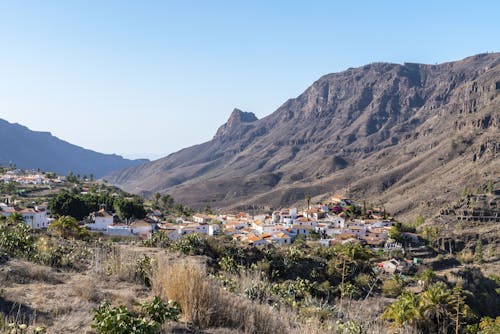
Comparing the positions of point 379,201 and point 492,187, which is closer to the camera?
point 492,187

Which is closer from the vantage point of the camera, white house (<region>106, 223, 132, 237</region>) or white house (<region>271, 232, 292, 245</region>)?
white house (<region>106, 223, 132, 237</region>)

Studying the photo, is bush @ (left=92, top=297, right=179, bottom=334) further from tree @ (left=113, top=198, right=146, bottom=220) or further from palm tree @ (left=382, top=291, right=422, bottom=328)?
tree @ (left=113, top=198, right=146, bottom=220)

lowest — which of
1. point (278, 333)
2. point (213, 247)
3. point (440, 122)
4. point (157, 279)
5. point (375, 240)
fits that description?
point (375, 240)

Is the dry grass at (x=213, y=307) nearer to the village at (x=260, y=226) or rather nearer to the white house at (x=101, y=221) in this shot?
the village at (x=260, y=226)

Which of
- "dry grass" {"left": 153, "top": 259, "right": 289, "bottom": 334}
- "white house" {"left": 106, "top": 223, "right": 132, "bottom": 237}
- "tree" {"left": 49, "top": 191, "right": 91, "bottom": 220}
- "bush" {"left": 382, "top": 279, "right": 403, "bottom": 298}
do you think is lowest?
"bush" {"left": 382, "top": 279, "right": 403, "bottom": 298}

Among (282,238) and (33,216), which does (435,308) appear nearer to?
(282,238)

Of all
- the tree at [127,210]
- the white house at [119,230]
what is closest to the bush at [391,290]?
the white house at [119,230]

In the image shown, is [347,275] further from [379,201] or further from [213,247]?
[379,201]

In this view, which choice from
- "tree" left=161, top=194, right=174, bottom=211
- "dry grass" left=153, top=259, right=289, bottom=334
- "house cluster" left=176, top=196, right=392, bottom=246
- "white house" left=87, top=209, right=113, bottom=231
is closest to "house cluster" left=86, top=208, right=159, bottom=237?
"white house" left=87, top=209, right=113, bottom=231

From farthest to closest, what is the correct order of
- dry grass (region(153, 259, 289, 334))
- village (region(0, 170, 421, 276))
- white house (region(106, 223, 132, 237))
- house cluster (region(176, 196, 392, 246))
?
house cluster (region(176, 196, 392, 246)) → village (region(0, 170, 421, 276)) → white house (region(106, 223, 132, 237)) → dry grass (region(153, 259, 289, 334))

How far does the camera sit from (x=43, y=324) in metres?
4.47

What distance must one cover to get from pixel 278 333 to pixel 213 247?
48.7 feet

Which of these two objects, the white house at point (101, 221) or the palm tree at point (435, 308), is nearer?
the palm tree at point (435, 308)

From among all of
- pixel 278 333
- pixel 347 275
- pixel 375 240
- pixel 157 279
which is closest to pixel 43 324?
pixel 157 279
